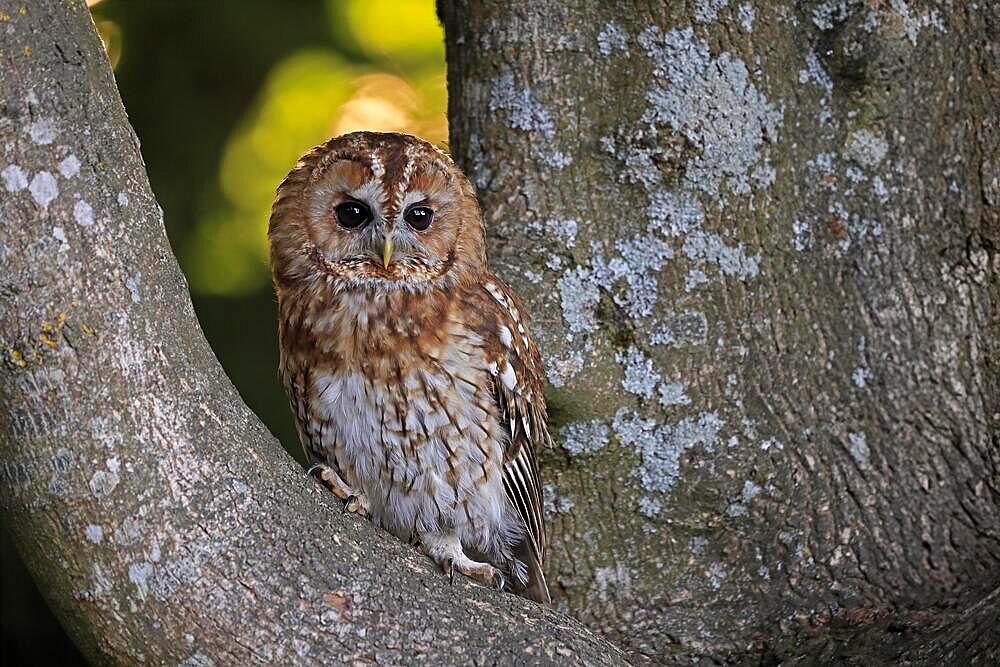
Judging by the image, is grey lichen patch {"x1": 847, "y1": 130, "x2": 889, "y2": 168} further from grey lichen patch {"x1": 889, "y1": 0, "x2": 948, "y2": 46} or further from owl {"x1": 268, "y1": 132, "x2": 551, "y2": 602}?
owl {"x1": 268, "y1": 132, "x2": 551, "y2": 602}

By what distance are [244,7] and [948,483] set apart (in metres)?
2.93

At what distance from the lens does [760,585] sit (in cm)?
266

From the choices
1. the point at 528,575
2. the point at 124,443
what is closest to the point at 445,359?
the point at 528,575

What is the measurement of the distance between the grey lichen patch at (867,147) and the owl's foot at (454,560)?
1.32 m

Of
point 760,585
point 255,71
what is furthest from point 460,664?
point 255,71

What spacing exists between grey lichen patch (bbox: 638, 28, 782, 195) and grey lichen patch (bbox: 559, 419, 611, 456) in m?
0.61

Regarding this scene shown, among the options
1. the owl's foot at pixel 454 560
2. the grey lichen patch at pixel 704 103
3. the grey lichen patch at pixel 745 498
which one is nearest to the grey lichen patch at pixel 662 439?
the grey lichen patch at pixel 745 498

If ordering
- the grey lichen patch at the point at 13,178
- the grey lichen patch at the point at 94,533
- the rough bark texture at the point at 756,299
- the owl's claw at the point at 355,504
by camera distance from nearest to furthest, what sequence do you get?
1. the grey lichen patch at the point at 13,178
2. the grey lichen patch at the point at 94,533
3. the owl's claw at the point at 355,504
4. the rough bark texture at the point at 756,299

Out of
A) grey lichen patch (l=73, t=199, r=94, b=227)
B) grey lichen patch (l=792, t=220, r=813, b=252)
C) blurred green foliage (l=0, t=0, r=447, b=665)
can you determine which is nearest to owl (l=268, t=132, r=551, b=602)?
grey lichen patch (l=792, t=220, r=813, b=252)

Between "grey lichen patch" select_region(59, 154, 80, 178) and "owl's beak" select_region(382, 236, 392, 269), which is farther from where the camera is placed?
"owl's beak" select_region(382, 236, 392, 269)

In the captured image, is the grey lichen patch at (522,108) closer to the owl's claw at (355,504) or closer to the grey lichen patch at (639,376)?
the grey lichen patch at (639,376)

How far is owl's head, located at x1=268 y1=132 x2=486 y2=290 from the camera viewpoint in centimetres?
258

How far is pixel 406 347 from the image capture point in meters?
2.56

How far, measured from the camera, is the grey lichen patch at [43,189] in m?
1.58
